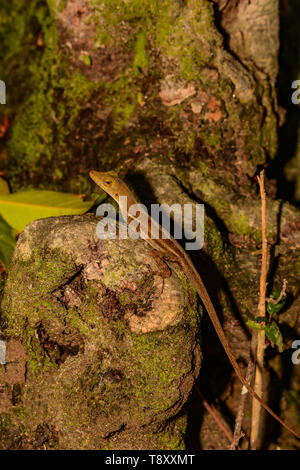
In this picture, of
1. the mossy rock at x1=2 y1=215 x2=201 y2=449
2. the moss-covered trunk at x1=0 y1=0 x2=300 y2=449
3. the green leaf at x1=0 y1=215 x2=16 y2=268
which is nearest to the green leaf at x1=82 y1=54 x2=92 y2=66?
the moss-covered trunk at x1=0 y1=0 x2=300 y2=449

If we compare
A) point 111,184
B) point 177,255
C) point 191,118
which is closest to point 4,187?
point 111,184

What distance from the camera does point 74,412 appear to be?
2598 mm

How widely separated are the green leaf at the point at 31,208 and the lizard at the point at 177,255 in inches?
9.3

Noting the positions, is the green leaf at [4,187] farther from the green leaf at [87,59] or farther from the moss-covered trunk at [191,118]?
the green leaf at [87,59]

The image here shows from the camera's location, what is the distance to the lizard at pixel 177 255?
2719 mm

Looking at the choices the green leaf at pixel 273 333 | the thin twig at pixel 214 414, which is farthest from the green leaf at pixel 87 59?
the thin twig at pixel 214 414

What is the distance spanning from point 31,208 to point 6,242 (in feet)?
1.26

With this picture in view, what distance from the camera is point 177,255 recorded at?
116 inches

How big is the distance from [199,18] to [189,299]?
253 cm

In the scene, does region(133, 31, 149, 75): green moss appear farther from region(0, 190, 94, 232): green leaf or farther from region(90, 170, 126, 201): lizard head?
region(0, 190, 94, 232): green leaf

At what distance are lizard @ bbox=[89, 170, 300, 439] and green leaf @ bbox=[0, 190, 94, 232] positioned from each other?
237 mm

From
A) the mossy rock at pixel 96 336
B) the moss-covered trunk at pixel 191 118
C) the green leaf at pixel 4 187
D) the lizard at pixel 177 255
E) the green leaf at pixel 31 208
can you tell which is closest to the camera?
the mossy rock at pixel 96 336

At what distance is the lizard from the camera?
2.72 m
